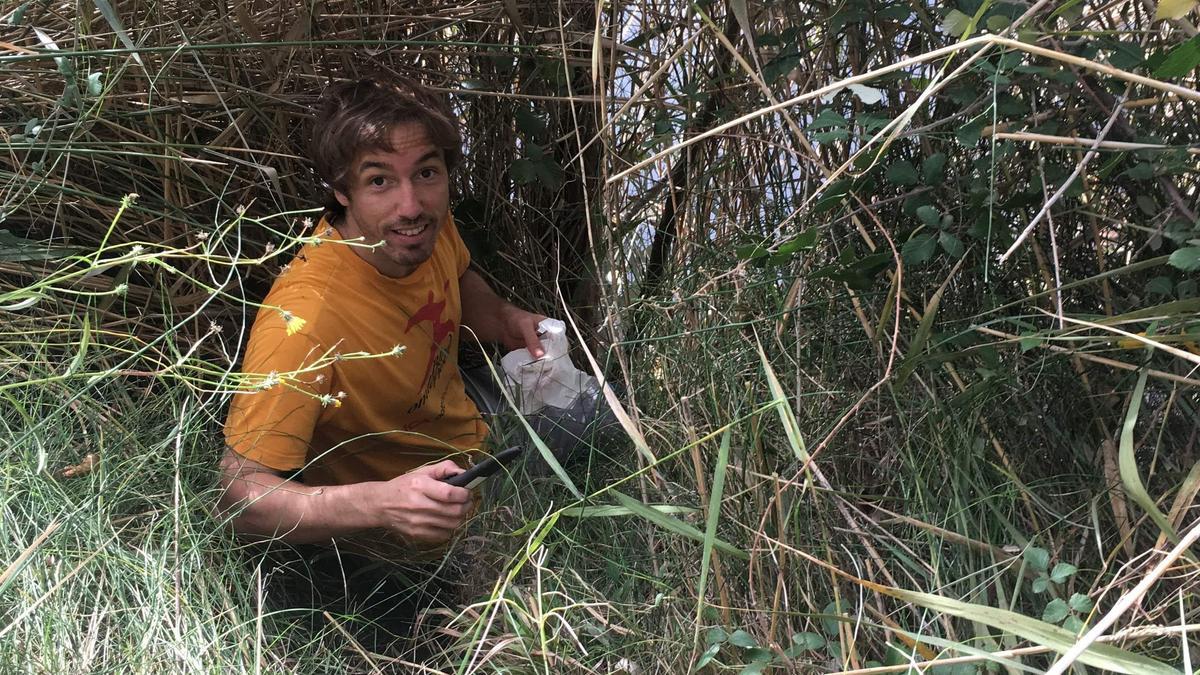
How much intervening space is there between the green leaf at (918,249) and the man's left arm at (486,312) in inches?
41.8

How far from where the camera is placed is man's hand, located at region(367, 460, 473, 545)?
5.16ft

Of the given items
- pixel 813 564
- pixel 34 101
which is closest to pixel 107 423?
pixel 34 101

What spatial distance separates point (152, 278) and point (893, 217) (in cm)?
136

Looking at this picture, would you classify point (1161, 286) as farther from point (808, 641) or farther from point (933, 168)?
point (808, 641)

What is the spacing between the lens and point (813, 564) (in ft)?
4.85

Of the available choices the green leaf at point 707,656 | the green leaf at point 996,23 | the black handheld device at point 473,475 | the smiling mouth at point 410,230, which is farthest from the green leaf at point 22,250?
the green leaf at point 996,23

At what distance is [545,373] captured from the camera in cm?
219

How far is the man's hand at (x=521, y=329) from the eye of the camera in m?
2.23

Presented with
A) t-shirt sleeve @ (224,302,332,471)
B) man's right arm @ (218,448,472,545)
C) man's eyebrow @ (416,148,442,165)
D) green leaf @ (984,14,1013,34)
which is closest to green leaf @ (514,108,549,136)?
man's eyebrow @ (416,148,442,165)

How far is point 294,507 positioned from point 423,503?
0.77 ft

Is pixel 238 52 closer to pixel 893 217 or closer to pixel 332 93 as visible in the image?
pixel 332 93

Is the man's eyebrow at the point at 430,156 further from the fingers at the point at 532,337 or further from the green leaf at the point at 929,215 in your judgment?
the green leaf at the point at 929,215

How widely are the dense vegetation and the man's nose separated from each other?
0.27 metres

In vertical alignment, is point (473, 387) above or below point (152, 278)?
below
